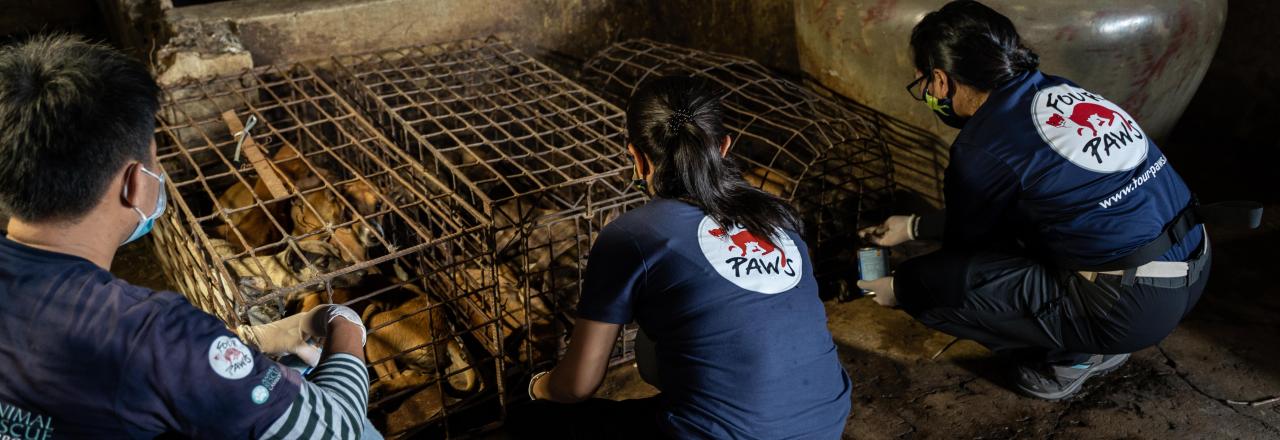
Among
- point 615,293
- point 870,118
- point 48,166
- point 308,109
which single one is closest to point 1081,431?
point 870,118

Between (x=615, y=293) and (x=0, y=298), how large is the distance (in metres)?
1.03

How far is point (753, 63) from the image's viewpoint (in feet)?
12.6

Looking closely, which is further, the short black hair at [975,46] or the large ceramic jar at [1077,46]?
the large ceramic jar at [1077,46]

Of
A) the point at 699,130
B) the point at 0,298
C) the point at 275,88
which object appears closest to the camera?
the point at 0,298

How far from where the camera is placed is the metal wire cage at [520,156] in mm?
2701

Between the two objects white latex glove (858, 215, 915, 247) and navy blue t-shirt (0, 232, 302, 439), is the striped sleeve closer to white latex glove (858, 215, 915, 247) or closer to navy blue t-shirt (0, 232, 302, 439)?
navy blue t-shirt (0, 232, 302, 439)

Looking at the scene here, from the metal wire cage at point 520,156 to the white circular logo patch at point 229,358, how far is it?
989 millimetres

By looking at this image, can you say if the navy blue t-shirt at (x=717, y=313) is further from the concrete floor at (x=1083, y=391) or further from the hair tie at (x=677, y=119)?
the concrete floor at (x=1083, y=391)

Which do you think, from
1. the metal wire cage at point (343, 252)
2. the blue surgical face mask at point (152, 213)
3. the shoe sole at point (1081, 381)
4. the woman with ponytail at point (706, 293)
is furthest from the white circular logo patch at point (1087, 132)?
the blue surgical face mask at point (152, 213)

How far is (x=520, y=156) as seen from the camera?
2.82m

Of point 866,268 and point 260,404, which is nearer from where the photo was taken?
point 260,404

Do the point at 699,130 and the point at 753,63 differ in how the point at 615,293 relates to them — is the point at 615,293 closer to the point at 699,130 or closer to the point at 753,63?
the point at 699,130

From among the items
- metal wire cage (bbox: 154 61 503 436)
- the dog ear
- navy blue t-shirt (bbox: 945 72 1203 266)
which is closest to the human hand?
metal wire cage (bbox: 154 61 503 436)

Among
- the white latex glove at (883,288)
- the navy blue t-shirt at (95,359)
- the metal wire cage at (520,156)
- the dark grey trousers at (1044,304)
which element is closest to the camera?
the navy blue t-shirt at (95,359)
